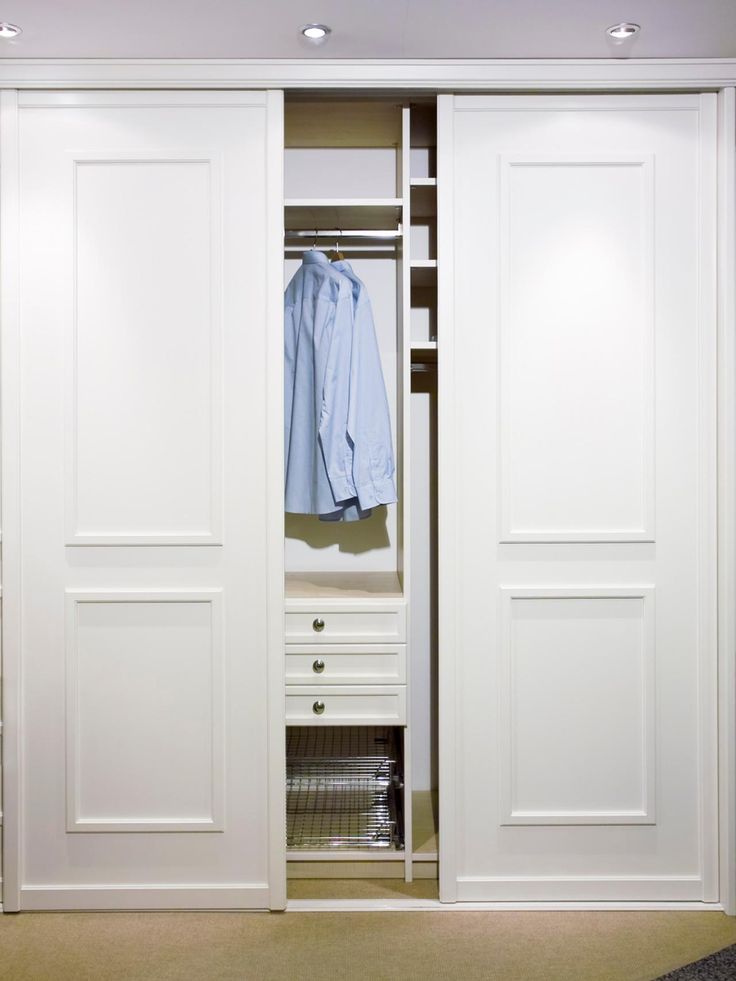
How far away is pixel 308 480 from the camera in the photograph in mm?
2727

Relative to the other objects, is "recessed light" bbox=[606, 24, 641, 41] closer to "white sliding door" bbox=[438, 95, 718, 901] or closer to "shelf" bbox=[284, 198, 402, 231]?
"white sliding door" bbox=[438, 95, 718, 901]

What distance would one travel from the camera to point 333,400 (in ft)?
8.58

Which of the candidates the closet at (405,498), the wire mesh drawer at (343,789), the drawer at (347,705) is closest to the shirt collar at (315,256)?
the closet at (405,498)

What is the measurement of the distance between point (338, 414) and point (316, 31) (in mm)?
1078

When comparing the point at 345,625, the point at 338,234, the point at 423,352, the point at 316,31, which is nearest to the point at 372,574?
the point at 345,625

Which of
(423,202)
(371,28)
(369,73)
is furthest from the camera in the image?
(423,202)

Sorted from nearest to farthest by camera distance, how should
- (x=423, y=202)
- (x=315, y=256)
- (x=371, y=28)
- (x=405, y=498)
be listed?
(x=371, y=28)
(x=405, y=498)
(x=315, y=256)
(x=423, y=202)

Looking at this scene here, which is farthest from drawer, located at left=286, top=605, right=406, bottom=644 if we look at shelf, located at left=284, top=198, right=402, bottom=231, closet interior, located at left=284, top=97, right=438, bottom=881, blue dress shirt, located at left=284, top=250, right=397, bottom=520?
shelf, located at left=284, top=198, right=402, bottom=231

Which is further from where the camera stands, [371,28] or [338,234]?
[338,234]

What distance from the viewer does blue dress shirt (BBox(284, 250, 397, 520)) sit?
8.58 ft

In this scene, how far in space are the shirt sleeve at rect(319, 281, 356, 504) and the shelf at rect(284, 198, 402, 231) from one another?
31cm

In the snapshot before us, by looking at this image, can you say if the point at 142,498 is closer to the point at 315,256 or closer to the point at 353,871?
the point at 315,256

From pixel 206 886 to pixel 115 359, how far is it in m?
1.59

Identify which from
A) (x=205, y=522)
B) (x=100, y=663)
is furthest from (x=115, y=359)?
(x=100, y=663)
